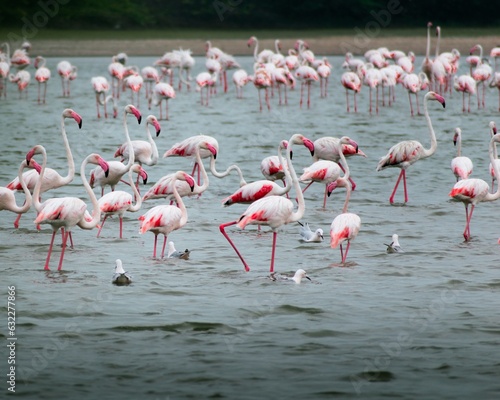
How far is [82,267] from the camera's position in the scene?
27.4ft

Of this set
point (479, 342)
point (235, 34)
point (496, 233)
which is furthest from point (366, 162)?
point (235, 34)

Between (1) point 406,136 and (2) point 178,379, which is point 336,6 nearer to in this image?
(1) point 406,136

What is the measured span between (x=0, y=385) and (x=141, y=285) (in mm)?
2210

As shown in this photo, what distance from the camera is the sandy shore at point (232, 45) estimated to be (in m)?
35.9

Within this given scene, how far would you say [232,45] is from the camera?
3797 cm

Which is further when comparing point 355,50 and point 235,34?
point 235,34

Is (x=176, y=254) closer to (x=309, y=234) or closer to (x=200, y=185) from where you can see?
(x=309, y=234)
